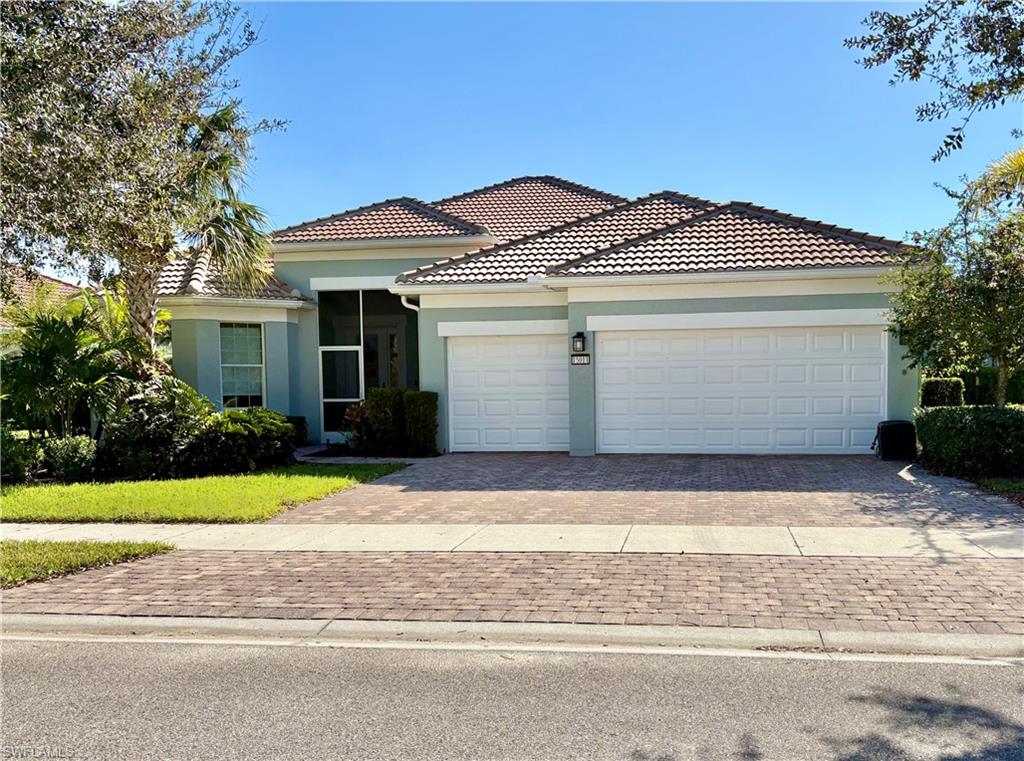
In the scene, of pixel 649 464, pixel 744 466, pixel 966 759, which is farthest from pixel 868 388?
pixel 966 759

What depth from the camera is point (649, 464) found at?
45.0 ft

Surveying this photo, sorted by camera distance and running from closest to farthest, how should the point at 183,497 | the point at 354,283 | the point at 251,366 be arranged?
the point at 183,497 < the point at 251,366 < the point at 354,283

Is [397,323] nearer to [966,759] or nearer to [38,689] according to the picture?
[38,689]

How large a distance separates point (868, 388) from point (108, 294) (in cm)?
1448

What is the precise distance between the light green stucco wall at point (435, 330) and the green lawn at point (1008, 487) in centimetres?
777

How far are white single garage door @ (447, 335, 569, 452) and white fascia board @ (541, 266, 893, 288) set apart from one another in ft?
5.02

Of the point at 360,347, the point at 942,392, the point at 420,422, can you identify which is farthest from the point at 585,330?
the point at 942,392

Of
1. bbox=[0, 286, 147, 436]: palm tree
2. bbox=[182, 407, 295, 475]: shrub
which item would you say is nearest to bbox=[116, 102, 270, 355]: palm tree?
bbox=[0, 286, 147, 436]: palm tree

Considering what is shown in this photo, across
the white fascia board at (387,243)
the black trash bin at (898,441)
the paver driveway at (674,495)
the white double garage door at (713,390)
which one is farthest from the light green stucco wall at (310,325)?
the black trash bin at (898,441)

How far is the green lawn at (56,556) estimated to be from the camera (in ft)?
24.4

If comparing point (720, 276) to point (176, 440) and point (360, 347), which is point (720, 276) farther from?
point (176, 440)

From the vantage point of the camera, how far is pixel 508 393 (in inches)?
630

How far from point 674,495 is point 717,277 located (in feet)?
16.8

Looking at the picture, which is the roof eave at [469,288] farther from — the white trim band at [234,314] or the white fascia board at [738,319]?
the white trim band at [234,314]
